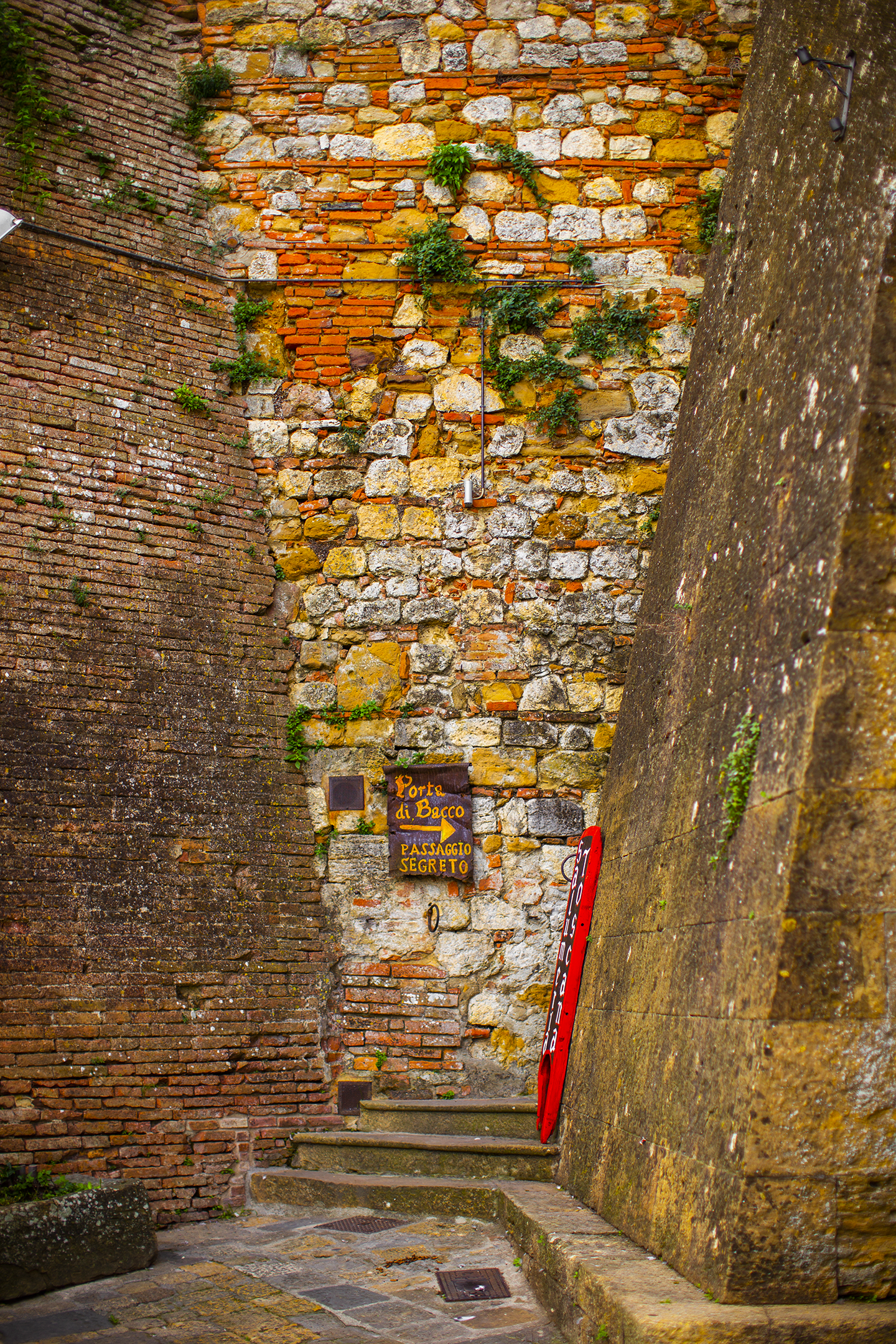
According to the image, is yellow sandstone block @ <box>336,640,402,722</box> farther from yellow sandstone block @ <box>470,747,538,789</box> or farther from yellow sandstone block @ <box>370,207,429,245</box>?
yellow sandstone block @ <box>370,207,429,245</box>

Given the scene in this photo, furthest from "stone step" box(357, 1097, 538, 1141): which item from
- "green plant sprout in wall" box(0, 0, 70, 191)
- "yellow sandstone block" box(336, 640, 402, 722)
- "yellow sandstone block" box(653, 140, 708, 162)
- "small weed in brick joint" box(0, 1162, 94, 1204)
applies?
"yellow sandstone block" box(653, 140, 708, 162)

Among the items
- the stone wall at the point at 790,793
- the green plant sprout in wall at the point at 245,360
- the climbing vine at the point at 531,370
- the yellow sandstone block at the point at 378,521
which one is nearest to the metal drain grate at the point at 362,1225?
the stone wall at the point at 790,793

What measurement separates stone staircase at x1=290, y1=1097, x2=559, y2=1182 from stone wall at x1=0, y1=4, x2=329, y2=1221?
22 centimetres

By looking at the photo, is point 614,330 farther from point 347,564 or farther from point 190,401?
point 190,401

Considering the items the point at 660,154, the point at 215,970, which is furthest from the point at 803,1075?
the point at 660,154

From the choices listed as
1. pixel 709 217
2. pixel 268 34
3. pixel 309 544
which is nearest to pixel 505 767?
pixel 309 544

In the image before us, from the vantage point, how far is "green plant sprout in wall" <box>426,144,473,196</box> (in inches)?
208

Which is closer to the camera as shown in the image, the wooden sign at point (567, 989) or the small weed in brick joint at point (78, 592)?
the wooden sign at point (567, 989)

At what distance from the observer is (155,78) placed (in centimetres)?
542

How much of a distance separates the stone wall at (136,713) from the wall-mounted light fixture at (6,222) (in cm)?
30

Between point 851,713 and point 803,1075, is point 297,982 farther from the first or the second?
point 851,713

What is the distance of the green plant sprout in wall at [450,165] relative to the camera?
5.27 m

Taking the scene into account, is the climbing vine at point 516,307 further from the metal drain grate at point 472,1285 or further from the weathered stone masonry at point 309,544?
the metal drain grate at point 472,1285

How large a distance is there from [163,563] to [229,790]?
1.10 metres
